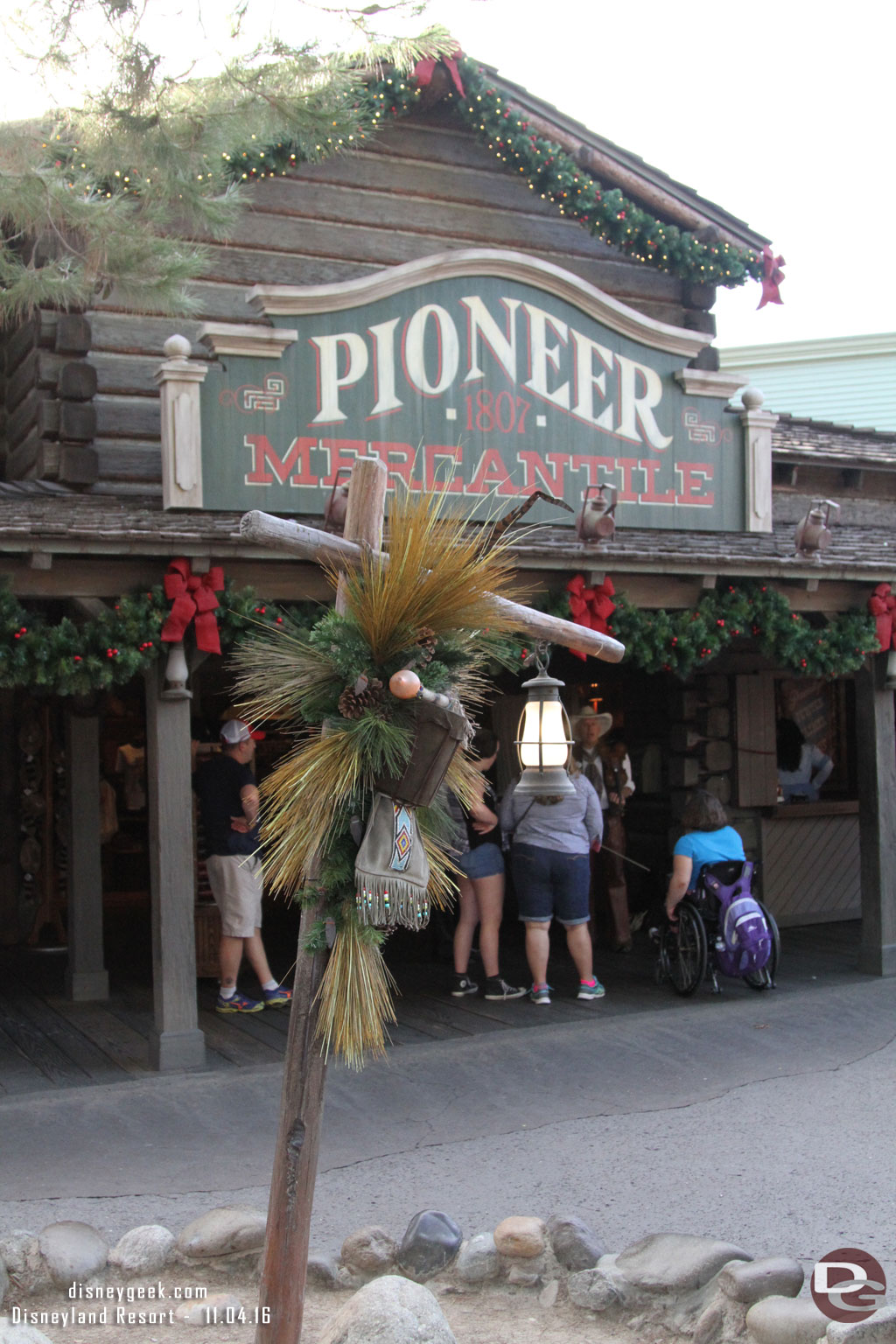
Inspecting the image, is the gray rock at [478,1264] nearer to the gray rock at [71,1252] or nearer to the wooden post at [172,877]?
the gray rock at [71,1252]

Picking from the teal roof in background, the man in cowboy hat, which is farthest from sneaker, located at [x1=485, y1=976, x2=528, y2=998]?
the teal roof in background

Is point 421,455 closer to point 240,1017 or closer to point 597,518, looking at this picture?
point 597,518

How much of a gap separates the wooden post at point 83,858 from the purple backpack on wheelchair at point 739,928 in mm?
4196

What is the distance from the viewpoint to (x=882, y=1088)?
6.78 meters

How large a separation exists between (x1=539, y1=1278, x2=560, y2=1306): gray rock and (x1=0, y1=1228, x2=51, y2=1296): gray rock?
1645mm

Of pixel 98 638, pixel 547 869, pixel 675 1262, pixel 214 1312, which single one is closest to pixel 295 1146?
pixel 214 1312

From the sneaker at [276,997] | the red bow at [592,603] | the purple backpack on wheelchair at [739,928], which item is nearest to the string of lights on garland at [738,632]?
the red bow at [592,603]

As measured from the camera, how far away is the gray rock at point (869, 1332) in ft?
12.0

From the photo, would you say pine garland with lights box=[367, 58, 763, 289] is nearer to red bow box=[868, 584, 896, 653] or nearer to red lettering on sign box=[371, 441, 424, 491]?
red lettering on sign box=[371, 441, 424, 491]

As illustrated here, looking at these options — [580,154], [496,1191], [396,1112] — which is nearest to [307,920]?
[496,1191]

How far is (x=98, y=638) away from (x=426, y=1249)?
11.8ft

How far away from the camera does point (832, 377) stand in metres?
25.1

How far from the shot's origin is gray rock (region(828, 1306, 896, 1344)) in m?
3.65

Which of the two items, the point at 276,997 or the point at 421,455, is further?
the point at 276,997
